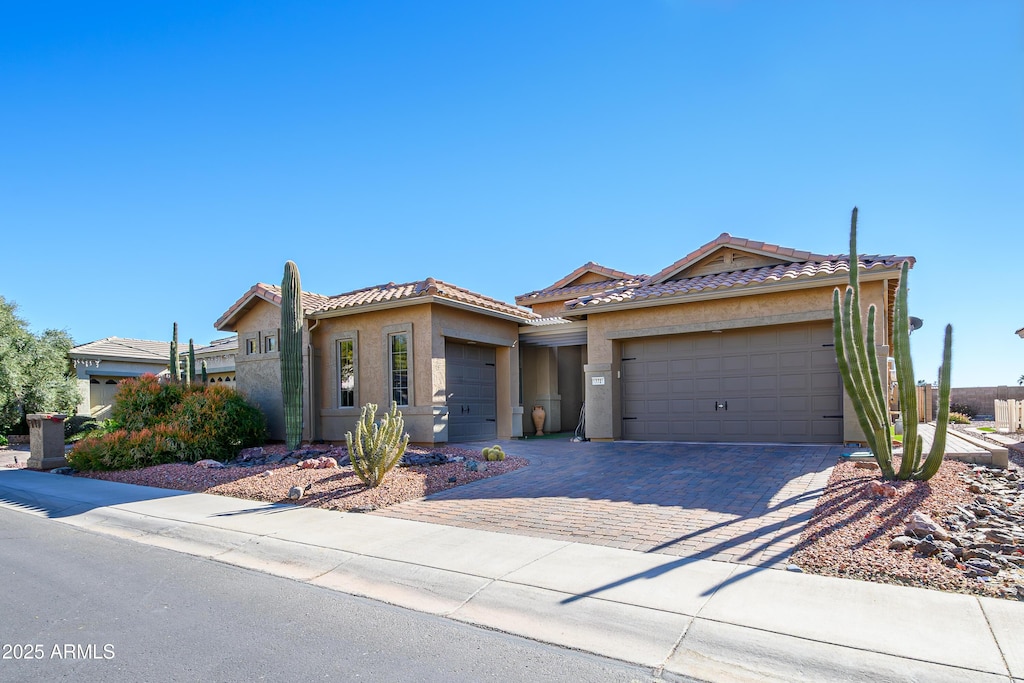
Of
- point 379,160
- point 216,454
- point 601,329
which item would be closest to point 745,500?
point 601,329

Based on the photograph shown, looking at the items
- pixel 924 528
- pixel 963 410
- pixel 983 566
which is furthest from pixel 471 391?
pixel 963 410

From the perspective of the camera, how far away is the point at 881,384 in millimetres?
8195

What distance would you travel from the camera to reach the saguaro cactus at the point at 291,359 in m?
14.0

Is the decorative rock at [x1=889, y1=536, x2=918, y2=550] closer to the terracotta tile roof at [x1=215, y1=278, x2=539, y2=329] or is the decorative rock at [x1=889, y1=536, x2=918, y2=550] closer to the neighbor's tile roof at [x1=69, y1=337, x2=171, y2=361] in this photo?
the terracotta tile roof at [x1=215, y1=278, x2=539, y2=329]

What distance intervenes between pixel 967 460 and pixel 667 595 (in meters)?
Result: 8.51

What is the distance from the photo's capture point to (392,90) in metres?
14.1

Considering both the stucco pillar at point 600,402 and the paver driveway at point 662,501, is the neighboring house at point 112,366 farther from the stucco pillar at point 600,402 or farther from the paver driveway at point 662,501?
the paver driveway at point 662,501

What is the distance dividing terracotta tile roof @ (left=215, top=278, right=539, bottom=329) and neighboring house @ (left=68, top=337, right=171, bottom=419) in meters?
8.52

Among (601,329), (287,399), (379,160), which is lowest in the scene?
(287,399)

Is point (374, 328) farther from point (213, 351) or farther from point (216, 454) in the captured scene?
point (213, 351)

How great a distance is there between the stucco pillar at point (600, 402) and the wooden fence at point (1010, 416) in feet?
37.0

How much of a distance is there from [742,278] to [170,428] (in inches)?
499

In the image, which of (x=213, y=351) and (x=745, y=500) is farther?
(x=213, y=351)

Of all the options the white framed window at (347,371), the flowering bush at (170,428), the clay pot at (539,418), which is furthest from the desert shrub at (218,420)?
the clay pot at (539,418)
